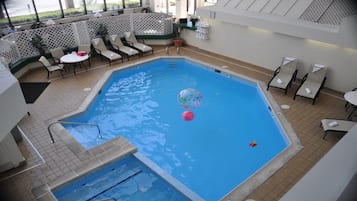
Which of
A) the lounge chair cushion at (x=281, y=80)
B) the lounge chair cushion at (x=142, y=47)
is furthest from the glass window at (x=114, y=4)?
the lounge chair cushion at (x=281, y=80)

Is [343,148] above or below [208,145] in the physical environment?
above

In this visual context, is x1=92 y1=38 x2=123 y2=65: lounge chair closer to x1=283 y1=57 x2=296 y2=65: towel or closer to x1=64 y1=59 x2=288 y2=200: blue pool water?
x1=64 y1=59 x2=288 y2=200: blue pool water

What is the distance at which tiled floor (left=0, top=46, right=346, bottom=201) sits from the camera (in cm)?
571

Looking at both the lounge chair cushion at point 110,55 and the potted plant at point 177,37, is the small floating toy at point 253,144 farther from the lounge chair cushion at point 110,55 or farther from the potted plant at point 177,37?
the potted plant at point 177,37

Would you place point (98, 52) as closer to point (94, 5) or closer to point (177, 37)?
point (94, 5)

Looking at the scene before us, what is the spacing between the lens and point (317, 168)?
1255 mm

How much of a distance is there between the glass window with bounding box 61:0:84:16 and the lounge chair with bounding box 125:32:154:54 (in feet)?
11.4

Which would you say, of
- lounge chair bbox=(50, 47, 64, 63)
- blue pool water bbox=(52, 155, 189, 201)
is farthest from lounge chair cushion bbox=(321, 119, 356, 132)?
lounge chair bbox=(50, 47, 64, 63)

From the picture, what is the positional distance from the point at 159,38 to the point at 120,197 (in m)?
9.97

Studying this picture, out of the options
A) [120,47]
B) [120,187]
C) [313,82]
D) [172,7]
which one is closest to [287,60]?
[313,82]

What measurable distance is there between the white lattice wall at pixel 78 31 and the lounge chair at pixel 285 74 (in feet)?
21.8

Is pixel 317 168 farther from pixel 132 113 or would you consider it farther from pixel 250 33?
pixel 250 33

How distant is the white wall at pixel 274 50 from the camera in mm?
8922

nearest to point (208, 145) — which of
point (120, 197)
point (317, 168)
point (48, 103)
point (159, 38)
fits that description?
point (120, 197)
